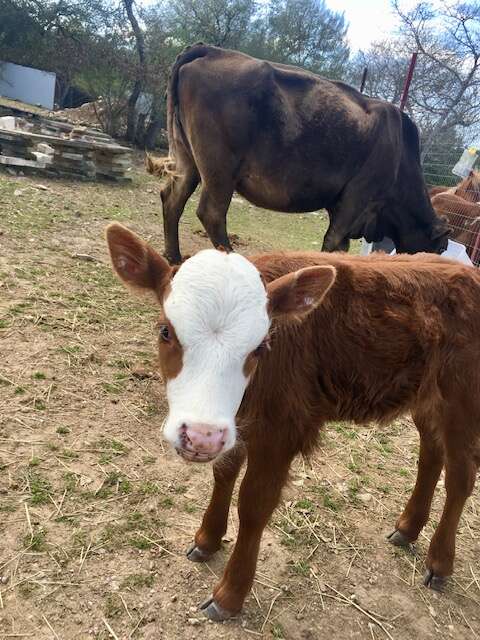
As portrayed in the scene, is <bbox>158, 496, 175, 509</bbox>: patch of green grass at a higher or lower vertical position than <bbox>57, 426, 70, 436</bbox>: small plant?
lower

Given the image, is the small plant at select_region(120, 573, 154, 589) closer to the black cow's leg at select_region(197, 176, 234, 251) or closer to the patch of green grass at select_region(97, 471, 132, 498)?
the patch of green grass at select_region(97, 471, 132, 498)

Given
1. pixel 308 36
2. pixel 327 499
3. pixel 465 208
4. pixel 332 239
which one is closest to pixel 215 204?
pixel 332 239

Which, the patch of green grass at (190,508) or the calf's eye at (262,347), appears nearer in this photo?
the calf's eye at (262,347)

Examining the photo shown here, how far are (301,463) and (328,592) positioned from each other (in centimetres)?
101

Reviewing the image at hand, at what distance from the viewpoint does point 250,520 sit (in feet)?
7.91

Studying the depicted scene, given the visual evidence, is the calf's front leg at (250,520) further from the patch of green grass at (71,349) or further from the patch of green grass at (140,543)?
the patch of green grass at (71,349)

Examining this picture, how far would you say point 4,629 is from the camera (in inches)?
86.3

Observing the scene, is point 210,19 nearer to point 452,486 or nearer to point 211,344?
point 452,486

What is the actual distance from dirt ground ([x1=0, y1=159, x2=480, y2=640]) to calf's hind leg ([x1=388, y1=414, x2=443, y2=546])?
0.12m

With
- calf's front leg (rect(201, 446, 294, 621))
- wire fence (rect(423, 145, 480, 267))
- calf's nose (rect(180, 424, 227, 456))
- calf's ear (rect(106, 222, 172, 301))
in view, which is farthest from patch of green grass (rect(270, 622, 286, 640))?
wire fence (rect(423, 145, 480, 267))

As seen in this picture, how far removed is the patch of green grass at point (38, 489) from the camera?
283 cm

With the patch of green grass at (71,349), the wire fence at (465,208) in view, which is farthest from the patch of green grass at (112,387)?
the wire fence at (465,208)

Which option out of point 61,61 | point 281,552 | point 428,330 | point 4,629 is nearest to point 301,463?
point 281,552

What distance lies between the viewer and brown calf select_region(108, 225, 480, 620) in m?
2.20
